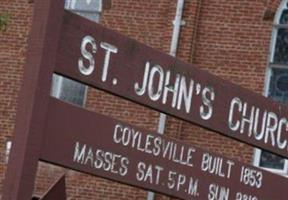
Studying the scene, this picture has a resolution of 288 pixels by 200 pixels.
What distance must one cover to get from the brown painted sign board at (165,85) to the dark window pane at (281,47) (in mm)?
8614

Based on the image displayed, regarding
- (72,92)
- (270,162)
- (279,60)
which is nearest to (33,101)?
(270,162)

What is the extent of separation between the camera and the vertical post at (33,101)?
371 centimetres

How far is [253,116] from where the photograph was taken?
4.86 m

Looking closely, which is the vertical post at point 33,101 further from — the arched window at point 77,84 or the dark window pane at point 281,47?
the arched window at point 77,84

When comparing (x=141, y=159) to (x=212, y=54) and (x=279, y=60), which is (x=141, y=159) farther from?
(x=279, y=60)

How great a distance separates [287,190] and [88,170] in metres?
1.56

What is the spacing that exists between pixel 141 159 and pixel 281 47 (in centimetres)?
964

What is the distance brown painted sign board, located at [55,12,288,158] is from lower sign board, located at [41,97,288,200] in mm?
157

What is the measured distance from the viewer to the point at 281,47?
13609mm

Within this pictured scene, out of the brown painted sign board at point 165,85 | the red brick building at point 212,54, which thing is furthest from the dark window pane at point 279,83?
the brown painted sign board at point 165,85

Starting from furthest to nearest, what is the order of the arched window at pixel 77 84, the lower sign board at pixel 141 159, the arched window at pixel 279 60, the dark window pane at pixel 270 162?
the arched window at pixel 77 84, the arched window at pixel 279 60, the dark window pane at pixel 270 162, the lower sign board at pixel 141 159

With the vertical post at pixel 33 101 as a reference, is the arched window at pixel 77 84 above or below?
below

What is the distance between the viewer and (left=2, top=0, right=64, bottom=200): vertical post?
371cm

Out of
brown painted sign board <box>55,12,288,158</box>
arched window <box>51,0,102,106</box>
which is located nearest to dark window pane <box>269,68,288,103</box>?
arched window <box>51,0,102,106</box>
